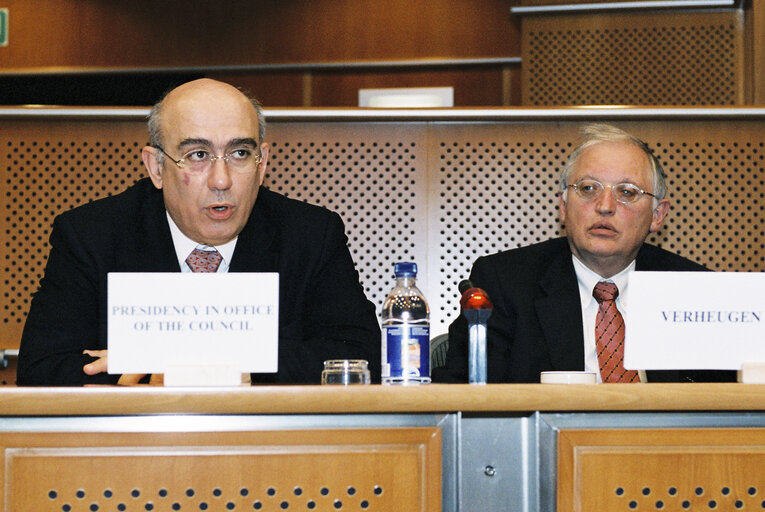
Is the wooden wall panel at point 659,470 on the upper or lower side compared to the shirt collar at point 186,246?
lower

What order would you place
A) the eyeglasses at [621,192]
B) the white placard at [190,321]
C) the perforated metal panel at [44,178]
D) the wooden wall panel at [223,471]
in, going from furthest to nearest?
the perforated metal panel at [44,178]
the eyeglasses at [621,192]
the white placard at [190,321]
the wooden wall panel at [223,471]

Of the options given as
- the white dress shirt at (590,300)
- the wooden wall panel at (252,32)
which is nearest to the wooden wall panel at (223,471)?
the white dress shirt at (590,300)

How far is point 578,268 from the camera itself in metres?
2.27

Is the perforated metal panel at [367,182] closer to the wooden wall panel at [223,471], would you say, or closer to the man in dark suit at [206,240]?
the man in dark suit at [206,240]

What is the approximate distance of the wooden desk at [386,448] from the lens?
1182 mm

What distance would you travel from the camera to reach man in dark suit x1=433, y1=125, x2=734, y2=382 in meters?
2.10

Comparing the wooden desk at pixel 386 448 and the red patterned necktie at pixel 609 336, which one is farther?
the red patterned necktie at pixel 609 336

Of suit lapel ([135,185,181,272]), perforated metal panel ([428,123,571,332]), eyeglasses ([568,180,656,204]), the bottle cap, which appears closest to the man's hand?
suit lapel ([135,185,181,272])

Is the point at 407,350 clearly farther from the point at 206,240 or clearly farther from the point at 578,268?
the point at 578,268

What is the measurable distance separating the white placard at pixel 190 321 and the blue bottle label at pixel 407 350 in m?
0.24

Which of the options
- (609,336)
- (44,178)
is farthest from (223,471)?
(44,178)

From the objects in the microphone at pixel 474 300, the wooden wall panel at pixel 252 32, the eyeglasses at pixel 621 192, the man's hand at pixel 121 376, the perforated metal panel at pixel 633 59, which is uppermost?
the wooden wall panel at pixel 252 32

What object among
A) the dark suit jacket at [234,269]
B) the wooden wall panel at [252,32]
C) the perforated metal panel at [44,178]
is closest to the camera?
the dark suit jacket at [234,269]

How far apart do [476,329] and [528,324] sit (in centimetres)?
65
